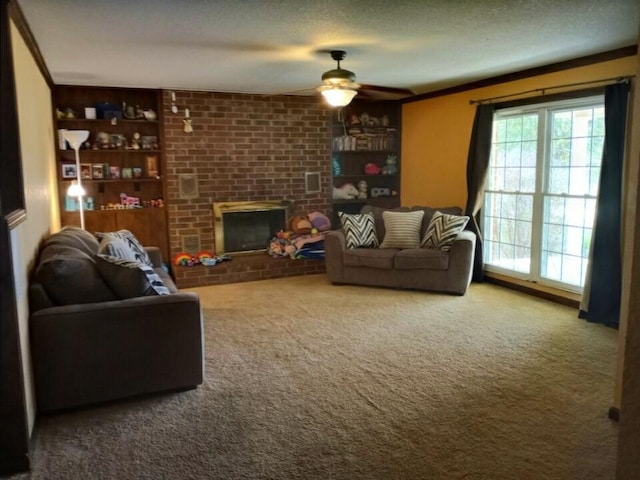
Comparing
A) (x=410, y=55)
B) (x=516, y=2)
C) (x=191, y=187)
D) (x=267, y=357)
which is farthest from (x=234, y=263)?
(x=516, y=2)

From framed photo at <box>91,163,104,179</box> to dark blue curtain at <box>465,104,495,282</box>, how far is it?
4.38m

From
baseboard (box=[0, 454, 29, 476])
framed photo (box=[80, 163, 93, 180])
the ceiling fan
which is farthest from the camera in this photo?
framed photo (box=[80, 163, 93, 180])

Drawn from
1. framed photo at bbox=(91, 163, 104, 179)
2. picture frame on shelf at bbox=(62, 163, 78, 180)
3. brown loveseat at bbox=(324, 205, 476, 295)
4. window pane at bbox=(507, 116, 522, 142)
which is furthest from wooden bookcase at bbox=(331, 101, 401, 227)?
picture frame on shelf at bbox=(62, 163, 78, 180)

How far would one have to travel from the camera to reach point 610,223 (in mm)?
4297

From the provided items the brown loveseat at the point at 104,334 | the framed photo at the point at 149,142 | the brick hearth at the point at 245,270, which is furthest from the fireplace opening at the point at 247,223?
the brown loveseat at the point at 104,334

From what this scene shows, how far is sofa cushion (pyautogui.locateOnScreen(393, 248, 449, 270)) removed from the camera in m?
5.27

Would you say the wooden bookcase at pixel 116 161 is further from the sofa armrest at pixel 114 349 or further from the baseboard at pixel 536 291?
the baseboard at pixel 536 291

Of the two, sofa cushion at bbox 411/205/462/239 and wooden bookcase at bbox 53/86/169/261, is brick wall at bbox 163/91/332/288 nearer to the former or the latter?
wooden bookcase at bbox 53/86/169/261

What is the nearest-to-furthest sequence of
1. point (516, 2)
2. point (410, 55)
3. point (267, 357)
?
point (516, 2) → point (267, 357) → point (410, 55)

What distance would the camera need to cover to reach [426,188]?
6.83 meters

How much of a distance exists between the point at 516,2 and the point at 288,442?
107 inches

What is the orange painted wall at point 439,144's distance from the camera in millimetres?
5930

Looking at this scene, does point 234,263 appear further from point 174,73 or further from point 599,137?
point 599,137

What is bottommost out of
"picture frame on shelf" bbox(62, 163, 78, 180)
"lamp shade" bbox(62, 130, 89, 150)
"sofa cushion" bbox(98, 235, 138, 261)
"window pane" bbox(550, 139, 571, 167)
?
"sofa cushion" bbox(98, 235, 138, 261)
